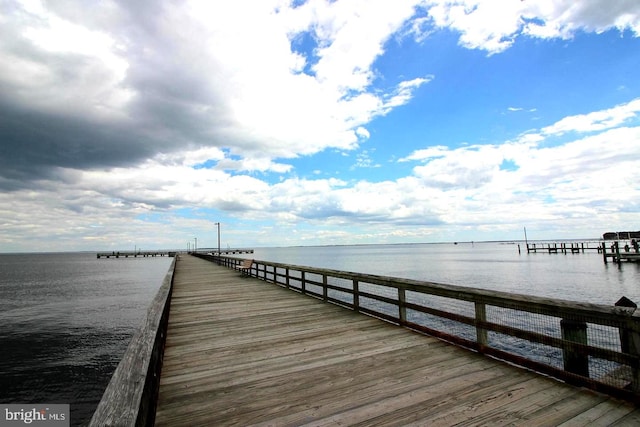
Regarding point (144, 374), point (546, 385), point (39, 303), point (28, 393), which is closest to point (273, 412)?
point (144, 374)

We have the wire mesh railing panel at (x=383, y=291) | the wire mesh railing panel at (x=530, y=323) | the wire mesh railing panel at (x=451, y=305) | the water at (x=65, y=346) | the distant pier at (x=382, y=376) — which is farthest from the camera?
the wire mesh railing panel at (x=383, y=291)

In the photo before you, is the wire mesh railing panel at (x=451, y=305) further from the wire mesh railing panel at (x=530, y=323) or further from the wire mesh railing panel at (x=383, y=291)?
the wire mesh railing panel at (x=383, y=291)

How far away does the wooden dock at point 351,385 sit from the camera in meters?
3.02

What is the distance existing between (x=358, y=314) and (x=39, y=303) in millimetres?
30953

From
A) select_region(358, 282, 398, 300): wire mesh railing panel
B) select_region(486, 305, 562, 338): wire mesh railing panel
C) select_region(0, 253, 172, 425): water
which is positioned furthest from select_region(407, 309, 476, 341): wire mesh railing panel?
select_region(0, 253, 172, 425): water

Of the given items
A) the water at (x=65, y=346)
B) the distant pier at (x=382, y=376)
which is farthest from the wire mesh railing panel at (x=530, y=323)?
the water at (x=65, y=346)

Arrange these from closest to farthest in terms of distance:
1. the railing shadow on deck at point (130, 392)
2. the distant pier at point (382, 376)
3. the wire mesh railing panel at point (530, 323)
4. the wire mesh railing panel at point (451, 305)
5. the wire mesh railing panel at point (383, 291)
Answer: the railing shadow on deck at point (130, 392) → the distant pier at point (382, 376) → the wire mesh railing panel at point (530, 323) → the wire mesh railing panel at point (451, 305) → the wire mesh railing panel at point (383, 291)

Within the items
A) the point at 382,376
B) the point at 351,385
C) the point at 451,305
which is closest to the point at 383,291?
the point at 451,305

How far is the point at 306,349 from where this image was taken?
5078mm

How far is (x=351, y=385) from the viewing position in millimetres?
3734

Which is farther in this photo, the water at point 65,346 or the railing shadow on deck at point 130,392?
the water at point 65,346

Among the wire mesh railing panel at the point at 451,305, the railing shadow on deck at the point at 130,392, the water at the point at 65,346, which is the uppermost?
the railing shadow on deck at the point at 130,392

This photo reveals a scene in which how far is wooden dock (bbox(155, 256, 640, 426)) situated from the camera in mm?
3016

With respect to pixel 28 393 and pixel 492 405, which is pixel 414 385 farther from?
pixel 28 393
